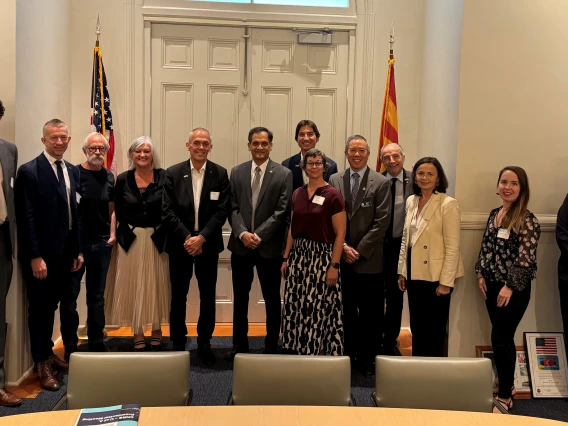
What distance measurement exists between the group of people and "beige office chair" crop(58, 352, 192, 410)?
1.70 meters

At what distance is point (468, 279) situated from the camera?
375cm

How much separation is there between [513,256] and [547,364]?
0.95 metres

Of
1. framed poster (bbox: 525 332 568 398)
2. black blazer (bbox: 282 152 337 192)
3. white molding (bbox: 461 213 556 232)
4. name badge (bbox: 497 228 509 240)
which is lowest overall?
framed poster (bbox: 525 332 568 398)

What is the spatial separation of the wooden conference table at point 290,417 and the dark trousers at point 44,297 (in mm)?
2076

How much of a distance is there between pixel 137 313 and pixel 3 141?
1580 millimetres

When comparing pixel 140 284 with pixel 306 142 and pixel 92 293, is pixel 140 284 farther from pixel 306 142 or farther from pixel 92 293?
pixel 306 142

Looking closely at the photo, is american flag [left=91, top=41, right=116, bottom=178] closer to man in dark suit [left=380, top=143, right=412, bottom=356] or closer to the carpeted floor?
the carpeted floor

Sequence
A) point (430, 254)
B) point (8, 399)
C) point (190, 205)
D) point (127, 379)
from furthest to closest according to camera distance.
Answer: point (190, 205), point (430, 254), point (8, 399), point (127, 379)

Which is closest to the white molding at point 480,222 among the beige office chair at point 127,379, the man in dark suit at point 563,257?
the man in dark suit at point 563,257

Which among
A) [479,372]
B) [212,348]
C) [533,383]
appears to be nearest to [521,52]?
[533,383]

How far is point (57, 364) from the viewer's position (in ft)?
12.7

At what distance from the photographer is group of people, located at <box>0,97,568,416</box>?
3398 mm

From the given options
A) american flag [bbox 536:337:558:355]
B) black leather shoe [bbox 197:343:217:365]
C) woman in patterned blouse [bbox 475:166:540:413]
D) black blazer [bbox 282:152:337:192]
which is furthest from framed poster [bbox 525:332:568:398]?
black leather shoe [bbox 197:343:217:365]

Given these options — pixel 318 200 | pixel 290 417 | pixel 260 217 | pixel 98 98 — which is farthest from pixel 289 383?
pixel 98 98
